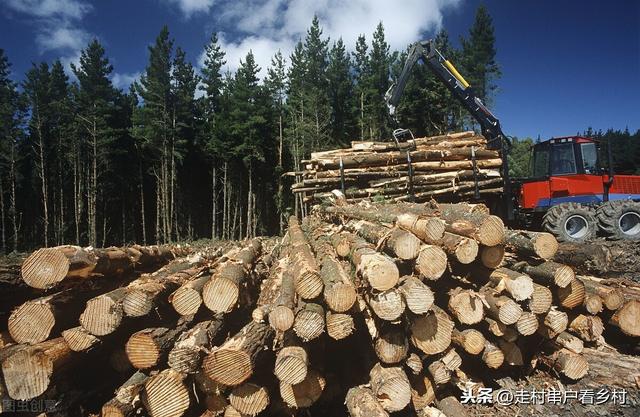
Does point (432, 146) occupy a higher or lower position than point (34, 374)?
higher

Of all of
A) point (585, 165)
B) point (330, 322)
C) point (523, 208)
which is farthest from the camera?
point (523, 208)

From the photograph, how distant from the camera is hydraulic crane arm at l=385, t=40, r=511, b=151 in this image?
11203mm

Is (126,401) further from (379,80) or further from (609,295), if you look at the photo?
(379,80)

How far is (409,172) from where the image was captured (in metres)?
9.84

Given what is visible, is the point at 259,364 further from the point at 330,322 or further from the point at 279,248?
the point at 279,248

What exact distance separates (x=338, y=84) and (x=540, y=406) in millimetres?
34176

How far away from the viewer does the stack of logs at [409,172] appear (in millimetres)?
10062

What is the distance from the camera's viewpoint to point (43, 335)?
139 inches

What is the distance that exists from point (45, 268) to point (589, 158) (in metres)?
12.4

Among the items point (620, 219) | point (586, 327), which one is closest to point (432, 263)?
point (586, 327)

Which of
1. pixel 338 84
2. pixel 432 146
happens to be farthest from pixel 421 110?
pixel 432 146

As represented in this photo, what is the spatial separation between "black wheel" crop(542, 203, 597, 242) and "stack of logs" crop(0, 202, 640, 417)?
500 centimetres

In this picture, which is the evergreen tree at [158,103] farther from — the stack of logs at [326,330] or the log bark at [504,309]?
the log bark at [504,309]

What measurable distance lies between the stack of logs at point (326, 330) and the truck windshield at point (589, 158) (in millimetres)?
6486
